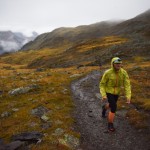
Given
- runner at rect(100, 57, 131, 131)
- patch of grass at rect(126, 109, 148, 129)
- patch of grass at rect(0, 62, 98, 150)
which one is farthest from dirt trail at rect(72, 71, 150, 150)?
runner at rect(100, 57, 131, 131)

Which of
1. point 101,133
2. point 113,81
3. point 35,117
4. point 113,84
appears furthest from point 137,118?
point 35,117

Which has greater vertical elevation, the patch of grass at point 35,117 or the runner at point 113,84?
the runner at point 113,84

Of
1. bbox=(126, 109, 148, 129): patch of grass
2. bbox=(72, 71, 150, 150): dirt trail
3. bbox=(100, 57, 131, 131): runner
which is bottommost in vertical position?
bbox=(126, 109, 148, 129): patch of grass

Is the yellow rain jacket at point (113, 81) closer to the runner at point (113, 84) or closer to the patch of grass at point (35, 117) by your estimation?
the runner at point (113, 84)

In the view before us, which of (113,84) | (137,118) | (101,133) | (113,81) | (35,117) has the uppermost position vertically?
Result: (113,81)

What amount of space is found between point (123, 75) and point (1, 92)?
21.5 meters

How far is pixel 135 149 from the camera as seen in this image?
51.9 feet

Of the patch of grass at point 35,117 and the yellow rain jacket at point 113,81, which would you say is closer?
the yellow rain jacket at point 113,81

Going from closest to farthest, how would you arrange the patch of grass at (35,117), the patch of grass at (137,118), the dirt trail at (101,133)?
the dirt trail at (101,133) < the patch of grass at (35,117) < the patch of grass at (137,118)

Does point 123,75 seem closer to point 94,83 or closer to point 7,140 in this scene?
point 7,140

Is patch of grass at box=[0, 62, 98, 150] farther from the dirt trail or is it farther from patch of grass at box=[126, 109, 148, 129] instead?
patch of grass at box=[126, 109, 148, 129]

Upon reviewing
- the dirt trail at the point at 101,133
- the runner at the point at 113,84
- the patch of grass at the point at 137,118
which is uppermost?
the runner at the point at 113,84

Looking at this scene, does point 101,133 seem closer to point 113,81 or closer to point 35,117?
point 113,81

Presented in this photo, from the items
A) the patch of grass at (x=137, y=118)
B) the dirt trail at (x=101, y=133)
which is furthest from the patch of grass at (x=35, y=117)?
the patch of grass at (x=137, y=118)
